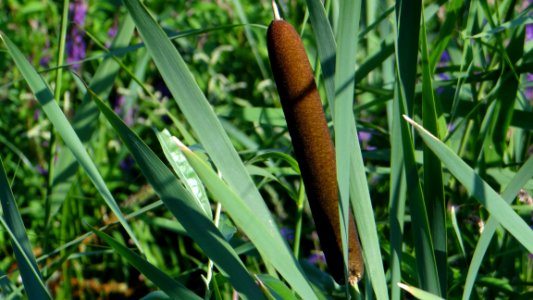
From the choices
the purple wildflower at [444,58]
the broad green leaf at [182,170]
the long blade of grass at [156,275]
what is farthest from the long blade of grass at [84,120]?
the purple wildflower at [444,58]

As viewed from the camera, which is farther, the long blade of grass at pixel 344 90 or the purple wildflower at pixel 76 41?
the purple wildflower at pixel 76 41

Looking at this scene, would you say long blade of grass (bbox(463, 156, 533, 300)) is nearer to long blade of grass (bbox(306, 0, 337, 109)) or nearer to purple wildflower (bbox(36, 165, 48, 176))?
long blade of grass (bbox(306, 0, 337, 109))

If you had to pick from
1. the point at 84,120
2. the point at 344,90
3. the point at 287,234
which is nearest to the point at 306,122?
the point at 344,90

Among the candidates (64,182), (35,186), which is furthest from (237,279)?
(35,186)

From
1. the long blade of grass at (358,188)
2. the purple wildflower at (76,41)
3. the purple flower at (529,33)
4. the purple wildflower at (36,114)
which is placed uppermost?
the purple wildflower at (76,41)

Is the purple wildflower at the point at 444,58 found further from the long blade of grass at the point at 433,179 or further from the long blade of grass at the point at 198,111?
the long blade of grass at the point at 198,111

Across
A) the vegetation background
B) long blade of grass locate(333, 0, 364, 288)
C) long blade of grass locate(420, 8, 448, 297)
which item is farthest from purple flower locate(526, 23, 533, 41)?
long blade of grass locate(333, 0, 364, 288)

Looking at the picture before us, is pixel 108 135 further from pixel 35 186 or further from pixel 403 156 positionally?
pixel 403 156
